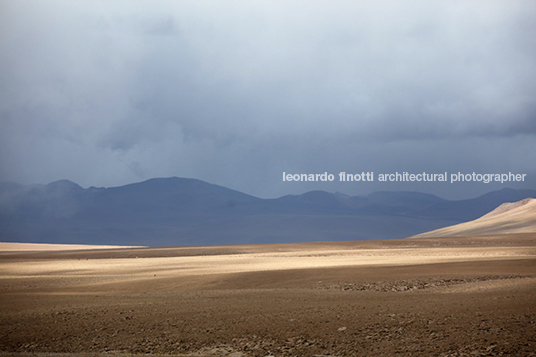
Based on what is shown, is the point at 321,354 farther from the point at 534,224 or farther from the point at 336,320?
the point at 534,224

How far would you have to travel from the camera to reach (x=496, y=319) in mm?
12508

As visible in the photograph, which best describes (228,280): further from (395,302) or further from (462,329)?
(462,329)

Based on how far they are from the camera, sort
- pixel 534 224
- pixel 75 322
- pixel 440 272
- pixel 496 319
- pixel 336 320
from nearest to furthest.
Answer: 1. pixel 496 319
2. pixel 336 320
3. pixel 75 322
4. pixel 440 272
5. pixel 534 224

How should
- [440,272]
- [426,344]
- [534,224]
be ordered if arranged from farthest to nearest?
[534,224] → [440,272] → [426,344]

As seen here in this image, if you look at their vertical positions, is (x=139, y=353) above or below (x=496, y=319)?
below

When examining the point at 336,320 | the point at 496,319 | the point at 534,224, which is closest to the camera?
the point at 496,319

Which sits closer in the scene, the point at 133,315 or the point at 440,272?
the point at 133,315

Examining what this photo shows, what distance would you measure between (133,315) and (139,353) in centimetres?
313

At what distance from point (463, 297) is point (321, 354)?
22.1 ft

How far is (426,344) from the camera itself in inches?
447

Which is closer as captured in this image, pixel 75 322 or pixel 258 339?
pixel 258 339

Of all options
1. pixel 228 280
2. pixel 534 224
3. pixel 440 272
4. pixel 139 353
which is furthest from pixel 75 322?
pixel 534 224

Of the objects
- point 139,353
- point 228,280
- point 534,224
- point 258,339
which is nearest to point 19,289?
point 228,280

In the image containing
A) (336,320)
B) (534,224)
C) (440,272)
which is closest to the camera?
(336,320)
